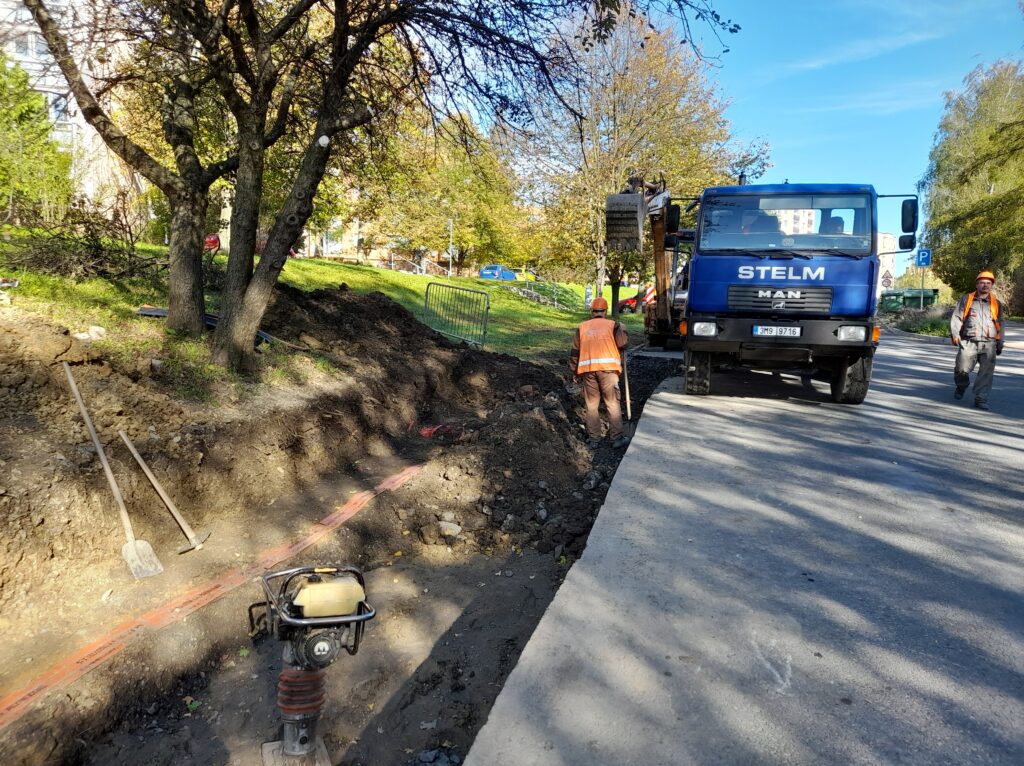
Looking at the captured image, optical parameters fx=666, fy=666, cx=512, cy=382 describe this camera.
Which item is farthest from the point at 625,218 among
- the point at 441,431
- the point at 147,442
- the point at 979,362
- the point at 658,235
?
the point at 147,442

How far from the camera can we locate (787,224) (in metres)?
8.70

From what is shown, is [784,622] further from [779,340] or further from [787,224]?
[787,224]

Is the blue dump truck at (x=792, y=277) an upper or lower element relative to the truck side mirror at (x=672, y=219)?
lower

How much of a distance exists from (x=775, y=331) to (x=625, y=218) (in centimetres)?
347

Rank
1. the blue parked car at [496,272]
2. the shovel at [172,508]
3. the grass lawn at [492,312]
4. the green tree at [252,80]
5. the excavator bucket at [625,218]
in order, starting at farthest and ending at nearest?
the blue parked car at [496,272], the grass lawn at [492,312], the excavator bucket at [625,218], the green tree at [252,80], the shovel at [172,508]

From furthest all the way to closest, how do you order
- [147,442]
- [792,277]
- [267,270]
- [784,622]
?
[792,277] → [267,270] → [147,442] → [784,622]

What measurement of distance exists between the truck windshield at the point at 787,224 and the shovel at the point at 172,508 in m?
6.89

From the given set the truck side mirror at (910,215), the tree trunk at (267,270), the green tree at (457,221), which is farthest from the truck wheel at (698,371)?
the green tree at (457,221)

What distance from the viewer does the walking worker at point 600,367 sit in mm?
7918

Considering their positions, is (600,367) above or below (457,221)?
below

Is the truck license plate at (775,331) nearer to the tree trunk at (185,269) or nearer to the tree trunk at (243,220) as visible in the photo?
the tree trunk at (243,220)

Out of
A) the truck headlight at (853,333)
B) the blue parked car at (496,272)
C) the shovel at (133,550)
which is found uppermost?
the blue parked car at (496,272)

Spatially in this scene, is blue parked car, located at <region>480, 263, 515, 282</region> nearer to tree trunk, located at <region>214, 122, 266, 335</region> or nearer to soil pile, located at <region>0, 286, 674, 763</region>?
soil pile, located at <region>0, 286, 674, 763</region>

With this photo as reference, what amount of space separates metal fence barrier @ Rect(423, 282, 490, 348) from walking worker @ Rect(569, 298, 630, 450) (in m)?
6.49
